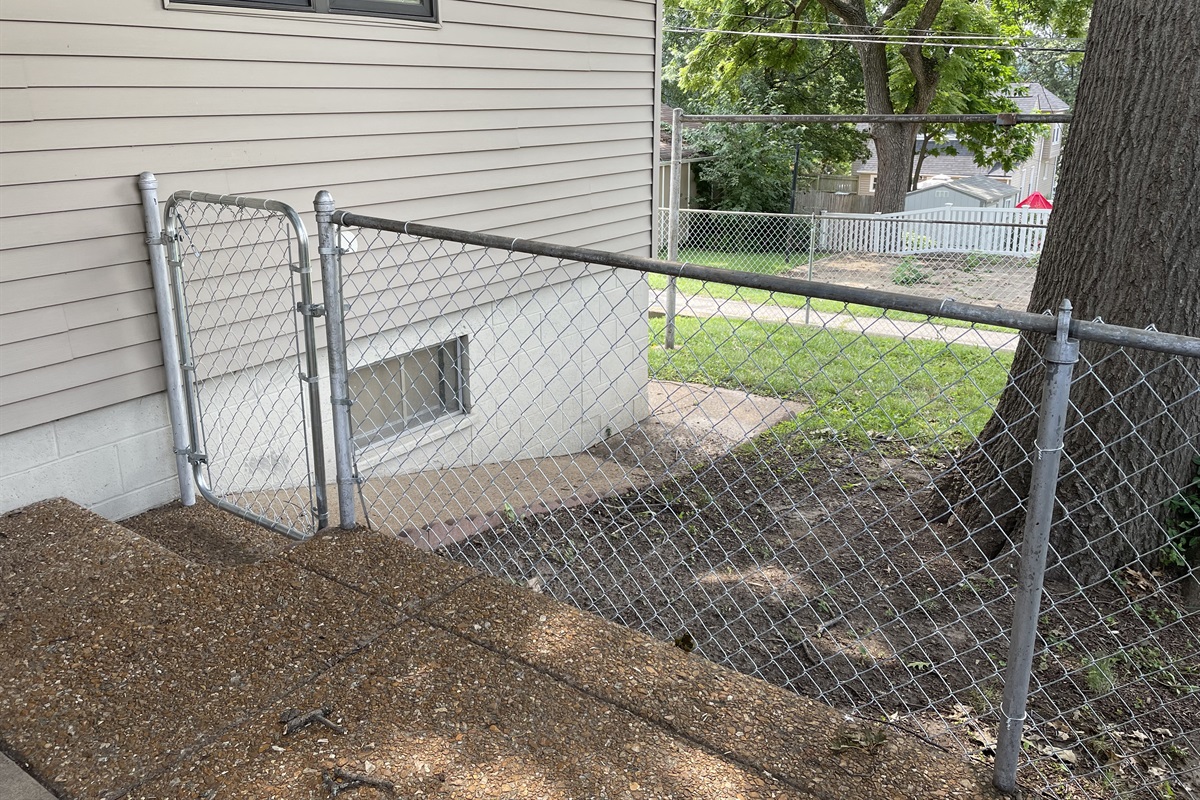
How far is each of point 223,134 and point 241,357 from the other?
3.27 feet

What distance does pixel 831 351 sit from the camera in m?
9.97

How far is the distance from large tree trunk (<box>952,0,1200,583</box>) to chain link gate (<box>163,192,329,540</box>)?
3131 mm

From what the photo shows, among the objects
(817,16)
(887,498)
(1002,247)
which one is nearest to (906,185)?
(817,16)

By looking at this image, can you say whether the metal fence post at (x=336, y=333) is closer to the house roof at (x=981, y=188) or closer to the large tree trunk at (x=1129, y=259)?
the large tree trunk at (x=1129, y=259)

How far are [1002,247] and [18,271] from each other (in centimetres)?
1359

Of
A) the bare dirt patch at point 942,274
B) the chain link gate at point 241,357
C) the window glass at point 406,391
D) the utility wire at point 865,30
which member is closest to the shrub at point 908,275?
the bare dirt patch at point 942,274

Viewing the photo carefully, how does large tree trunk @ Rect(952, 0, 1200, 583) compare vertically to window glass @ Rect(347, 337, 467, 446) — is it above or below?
above

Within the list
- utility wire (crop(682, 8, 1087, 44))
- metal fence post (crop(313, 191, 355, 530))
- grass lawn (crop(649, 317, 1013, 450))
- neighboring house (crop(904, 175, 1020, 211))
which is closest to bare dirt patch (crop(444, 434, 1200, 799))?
metal fence post (crop(313, 191, 355, 530))

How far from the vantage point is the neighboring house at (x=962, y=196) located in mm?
28734

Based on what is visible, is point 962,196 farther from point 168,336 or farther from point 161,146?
point 168,336

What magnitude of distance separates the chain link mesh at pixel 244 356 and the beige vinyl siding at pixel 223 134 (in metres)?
0.19

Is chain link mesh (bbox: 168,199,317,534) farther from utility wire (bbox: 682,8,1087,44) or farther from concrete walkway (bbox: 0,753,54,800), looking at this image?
utility wire (bbox: 682,8,1087,44)

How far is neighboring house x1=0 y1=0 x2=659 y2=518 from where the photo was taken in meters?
3.36

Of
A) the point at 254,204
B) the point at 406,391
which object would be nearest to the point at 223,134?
the point at 254,204
